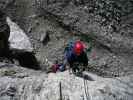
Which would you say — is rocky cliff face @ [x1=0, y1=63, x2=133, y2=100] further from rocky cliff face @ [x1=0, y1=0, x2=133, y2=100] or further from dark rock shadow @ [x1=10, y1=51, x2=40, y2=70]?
dark rock shadow @ [x1=10, y1=51, x2=40, y2=70]

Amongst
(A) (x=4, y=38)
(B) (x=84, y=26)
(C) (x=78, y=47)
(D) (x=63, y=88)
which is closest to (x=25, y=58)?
(A) (x=4, y=38)

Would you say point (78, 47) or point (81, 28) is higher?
point (78, 47)

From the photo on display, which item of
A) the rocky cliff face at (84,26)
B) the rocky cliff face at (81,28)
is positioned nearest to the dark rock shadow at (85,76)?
the rocky cliff face at (81,28)

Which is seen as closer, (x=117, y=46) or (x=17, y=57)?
(x=17, y=57)

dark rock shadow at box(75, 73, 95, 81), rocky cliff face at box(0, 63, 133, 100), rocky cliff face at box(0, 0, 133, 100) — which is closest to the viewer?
rocky cliff face at box(0, 63, 133, 100)

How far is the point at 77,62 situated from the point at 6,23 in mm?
5665

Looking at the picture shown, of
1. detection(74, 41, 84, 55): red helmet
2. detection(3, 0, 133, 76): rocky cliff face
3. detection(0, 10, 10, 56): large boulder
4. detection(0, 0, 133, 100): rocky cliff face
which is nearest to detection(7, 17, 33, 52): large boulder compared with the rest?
detection(0, 0, 133, 100): rocky cliff face

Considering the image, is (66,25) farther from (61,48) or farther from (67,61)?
(67,61)

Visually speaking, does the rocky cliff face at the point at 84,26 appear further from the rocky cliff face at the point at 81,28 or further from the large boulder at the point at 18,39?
the large boulder at the point at 18,39

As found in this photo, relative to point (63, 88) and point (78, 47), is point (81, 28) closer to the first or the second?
point (78, 47)

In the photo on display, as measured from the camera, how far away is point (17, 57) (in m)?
13.0

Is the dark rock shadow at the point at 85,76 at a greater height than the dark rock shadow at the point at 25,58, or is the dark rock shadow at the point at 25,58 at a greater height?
the dark rock shadow at the point at 85,76

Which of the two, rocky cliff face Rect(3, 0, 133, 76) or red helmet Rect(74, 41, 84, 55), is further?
rocky cliff face Rect(3, 0, 133, 76)

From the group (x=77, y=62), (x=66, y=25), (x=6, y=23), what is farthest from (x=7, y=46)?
(x=77, y=62)
